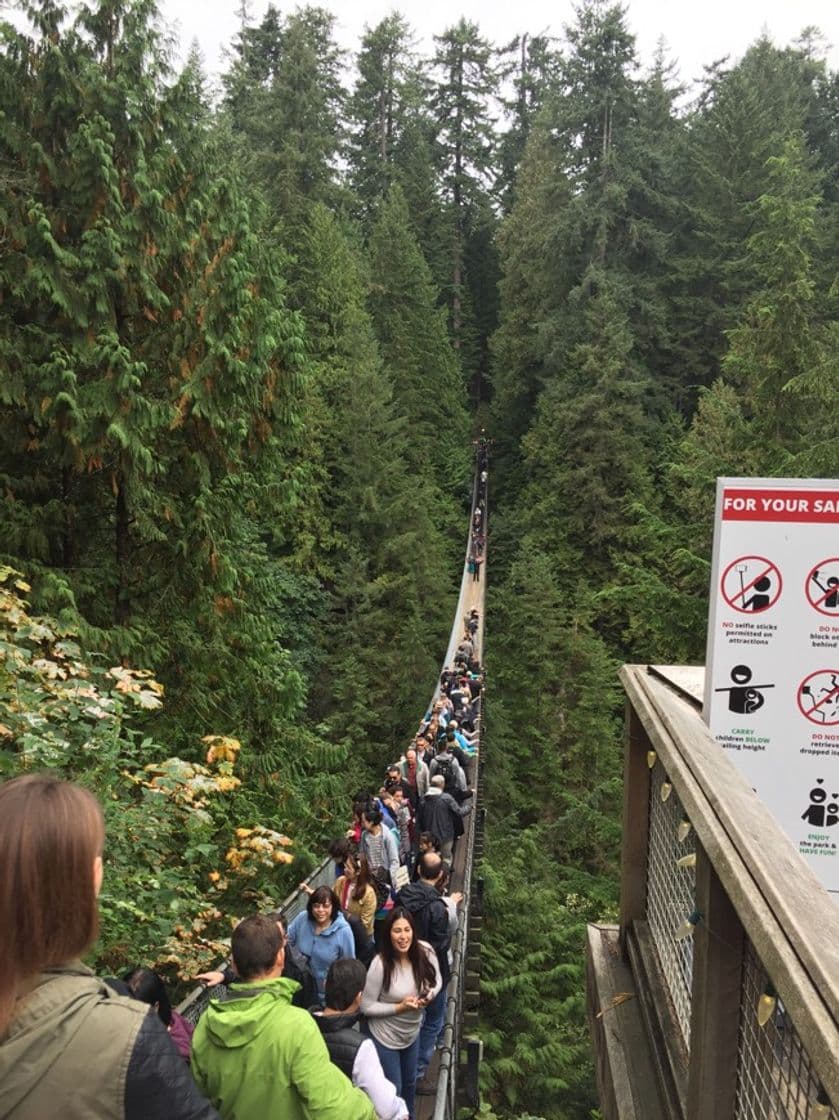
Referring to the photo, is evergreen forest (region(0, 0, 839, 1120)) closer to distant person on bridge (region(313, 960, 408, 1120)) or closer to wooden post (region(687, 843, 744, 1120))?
distant person on bridge (region(313, 960, 408, 1120))

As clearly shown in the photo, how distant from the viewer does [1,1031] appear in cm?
112

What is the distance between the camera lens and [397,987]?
11.1ft

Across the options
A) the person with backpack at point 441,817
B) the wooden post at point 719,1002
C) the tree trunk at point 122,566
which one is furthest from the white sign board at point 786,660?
the tree trunk at point 122,566

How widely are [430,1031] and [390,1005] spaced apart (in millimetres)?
1070

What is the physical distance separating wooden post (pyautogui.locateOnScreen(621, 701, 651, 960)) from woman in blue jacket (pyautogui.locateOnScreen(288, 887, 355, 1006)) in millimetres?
1471

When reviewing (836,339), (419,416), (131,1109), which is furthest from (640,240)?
(131,1109)

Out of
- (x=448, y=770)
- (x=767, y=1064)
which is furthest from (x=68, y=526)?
(x=767, y=1064)

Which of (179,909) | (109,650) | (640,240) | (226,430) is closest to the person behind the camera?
(179,909)

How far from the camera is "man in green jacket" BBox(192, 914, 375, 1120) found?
74.6 inches

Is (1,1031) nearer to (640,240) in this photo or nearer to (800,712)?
(800,712)

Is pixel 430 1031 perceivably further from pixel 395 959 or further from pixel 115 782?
pixel 115 782

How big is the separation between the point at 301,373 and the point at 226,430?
1235 millimetres

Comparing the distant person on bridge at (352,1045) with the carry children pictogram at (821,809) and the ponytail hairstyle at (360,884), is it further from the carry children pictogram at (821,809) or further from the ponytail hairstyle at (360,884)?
the ponytail hairstyle at (360,884)

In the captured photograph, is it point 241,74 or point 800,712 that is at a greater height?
point 241,74
